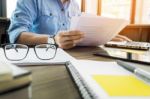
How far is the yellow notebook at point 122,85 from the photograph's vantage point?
35 cm

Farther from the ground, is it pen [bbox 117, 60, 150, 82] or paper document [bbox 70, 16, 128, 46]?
paper document [bbox 70, 16, 128, 46]

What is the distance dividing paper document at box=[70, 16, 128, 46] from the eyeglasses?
0.16 m

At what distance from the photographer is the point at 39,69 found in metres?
0.54

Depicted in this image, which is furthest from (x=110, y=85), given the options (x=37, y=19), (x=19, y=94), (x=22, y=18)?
(x=37, y=19)

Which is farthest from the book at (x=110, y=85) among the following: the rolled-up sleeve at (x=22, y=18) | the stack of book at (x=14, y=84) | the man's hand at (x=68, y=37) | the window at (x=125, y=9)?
the window at (x=125, y=9)

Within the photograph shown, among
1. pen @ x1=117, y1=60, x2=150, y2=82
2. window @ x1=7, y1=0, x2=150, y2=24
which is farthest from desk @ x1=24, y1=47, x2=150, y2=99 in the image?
window @ x1=7, y1=0, x2=150, y2=24

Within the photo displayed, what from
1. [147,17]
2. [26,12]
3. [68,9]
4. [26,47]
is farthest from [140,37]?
[26,47]

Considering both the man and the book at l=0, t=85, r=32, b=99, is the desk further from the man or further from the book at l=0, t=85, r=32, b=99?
the man

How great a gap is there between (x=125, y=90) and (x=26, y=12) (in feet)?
3.45

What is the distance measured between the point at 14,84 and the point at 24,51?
51 cm

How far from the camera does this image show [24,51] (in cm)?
73

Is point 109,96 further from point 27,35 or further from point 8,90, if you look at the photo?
point 27,35

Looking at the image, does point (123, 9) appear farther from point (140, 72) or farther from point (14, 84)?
point (14, 84)

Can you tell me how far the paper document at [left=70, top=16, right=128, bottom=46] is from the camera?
2.83 feet
